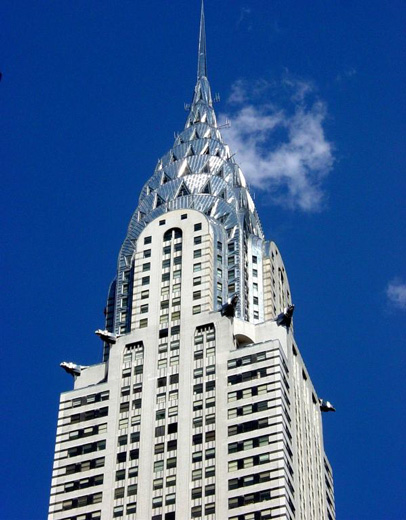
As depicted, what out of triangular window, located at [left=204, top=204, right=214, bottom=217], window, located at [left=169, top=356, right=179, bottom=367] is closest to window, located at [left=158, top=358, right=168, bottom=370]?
window, located at [left=169, top=356, right=179, bottom=367]

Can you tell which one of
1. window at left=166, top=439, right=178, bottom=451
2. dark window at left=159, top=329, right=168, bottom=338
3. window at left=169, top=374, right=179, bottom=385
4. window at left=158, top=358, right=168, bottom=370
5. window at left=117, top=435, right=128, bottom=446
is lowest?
window at left=166, top=439, right=178, bottom=451

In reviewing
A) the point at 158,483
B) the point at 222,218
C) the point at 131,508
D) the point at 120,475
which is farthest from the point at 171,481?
the point at 222,218

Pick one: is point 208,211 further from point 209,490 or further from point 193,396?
point 209,490

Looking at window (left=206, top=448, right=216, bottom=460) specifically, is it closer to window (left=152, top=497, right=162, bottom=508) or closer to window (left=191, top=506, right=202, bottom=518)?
window (left=191, top=506, right=202, bottom=518)

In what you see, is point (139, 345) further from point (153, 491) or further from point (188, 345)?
point (153, 491)

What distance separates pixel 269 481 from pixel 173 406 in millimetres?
18225

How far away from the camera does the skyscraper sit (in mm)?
165125

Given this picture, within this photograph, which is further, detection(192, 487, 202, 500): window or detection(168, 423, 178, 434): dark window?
detection(168, 423, 178, 434): dark window

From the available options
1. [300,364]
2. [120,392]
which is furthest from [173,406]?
[300,364]

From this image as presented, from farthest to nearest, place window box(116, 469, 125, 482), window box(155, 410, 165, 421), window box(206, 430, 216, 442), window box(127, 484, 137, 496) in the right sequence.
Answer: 1. window box(155, 410, 165, 421)
2. window box(116, 469, 125, 482)
3. window box(206, 430, 216, 442)
4. window box(127, 484, 137, 496)

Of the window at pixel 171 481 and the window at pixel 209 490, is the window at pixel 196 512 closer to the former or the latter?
the window at pixel 209 490

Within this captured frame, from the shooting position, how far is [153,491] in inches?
6565

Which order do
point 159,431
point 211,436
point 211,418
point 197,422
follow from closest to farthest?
point 211,436
point 211,418
point 197,422
point 159,431

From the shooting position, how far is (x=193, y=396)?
174 metres
